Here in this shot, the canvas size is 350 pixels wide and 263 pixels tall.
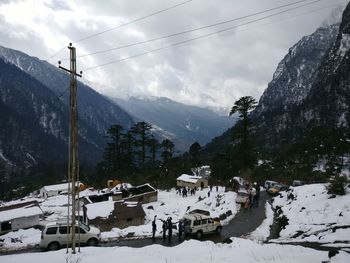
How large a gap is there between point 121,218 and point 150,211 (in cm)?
812

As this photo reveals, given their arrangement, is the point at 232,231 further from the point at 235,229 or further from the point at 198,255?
the point at 198,255

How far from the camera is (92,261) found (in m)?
17.5

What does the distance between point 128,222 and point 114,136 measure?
1804 inches

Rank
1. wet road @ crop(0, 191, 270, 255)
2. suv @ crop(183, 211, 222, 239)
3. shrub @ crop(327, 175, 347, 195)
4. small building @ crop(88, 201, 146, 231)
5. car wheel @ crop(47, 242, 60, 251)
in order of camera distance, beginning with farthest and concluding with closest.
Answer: small building @ crop(88, 201, 146, 231) → shrub @ crop(327, 175, 347, 195) → suv @ crop(183, 211, 222, 239) → wet road @ crop(0, 191, 270, 255) → car wheel @ crop(47, 242, 60, 251)

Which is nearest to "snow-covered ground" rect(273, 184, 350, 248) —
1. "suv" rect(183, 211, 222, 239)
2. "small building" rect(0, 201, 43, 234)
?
"suv" rect(183, 211, 222, 239)

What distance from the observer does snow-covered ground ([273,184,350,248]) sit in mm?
21469

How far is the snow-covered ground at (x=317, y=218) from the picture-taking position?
21469 millimetres

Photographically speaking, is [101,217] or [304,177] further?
[304,177]

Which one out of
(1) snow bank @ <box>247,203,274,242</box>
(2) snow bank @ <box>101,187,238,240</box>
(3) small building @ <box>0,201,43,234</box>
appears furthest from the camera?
(3) small building @ <box>0,201,43,234</box>

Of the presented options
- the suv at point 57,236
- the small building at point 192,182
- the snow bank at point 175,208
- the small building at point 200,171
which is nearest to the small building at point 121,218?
the snow bank at point 175,208

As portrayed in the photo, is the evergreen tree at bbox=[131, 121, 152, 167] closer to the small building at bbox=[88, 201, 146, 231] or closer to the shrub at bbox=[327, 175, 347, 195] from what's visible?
the small building at bbox=[88, 201, 146, 231]

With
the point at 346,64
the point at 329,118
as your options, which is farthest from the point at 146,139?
the point at 346,64

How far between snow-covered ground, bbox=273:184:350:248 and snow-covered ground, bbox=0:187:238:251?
6896 millimetres

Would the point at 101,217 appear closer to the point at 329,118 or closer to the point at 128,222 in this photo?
the point at 128,222
